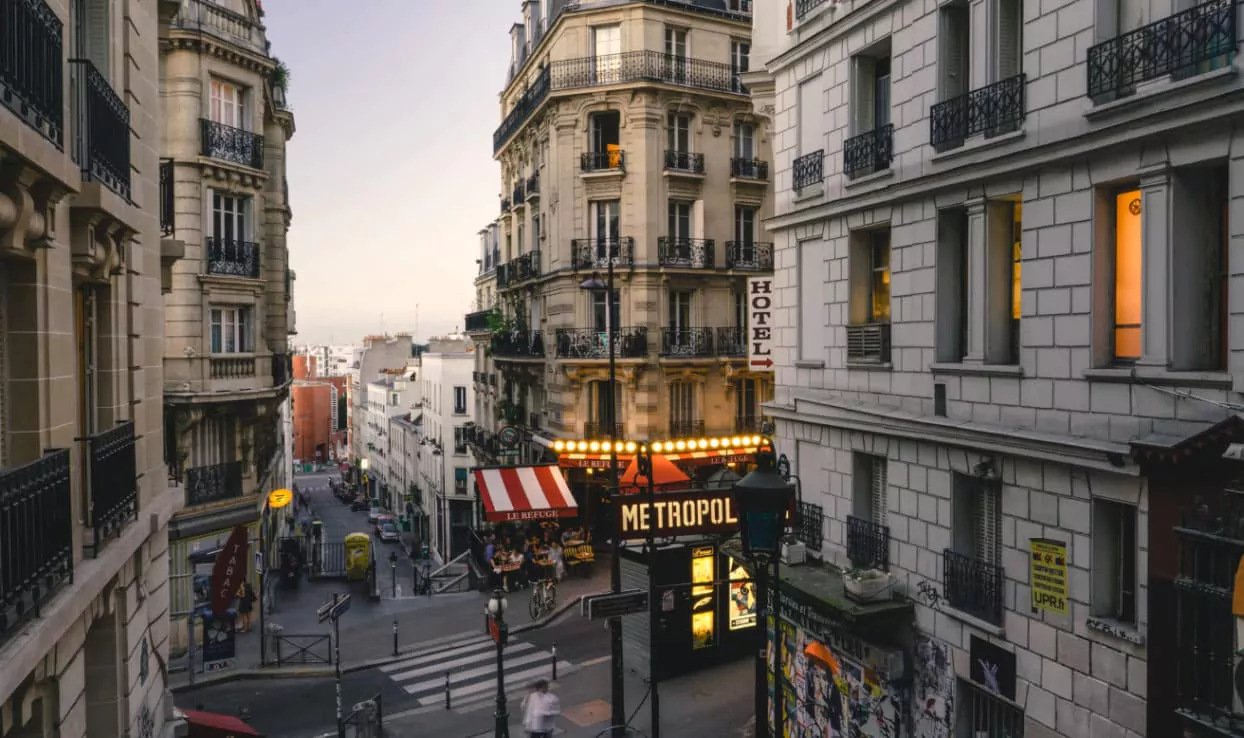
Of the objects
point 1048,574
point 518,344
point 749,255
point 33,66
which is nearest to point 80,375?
point 33,66

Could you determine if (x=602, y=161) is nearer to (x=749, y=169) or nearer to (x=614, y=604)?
(x=749, y=169)

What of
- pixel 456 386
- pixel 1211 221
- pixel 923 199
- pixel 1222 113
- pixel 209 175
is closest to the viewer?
pixel 1222 113

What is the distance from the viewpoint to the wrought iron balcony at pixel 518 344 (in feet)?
121

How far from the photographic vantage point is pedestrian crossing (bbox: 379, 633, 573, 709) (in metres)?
20.9

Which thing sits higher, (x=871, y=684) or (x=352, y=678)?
(x=871, y=684)

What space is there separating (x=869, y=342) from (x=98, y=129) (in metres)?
11.2

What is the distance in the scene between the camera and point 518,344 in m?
38.8

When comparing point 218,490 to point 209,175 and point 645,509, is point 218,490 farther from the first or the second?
point 645,509

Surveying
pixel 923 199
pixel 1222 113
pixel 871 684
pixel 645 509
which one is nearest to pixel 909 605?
pixel 871 684

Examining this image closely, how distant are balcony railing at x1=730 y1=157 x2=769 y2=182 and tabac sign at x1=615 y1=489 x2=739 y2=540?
21858mm

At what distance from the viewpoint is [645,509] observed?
14.8 m

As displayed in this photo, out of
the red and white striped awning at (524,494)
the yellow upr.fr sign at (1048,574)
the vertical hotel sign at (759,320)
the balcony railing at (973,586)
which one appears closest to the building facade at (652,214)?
the red and white striped awning at (524,494)

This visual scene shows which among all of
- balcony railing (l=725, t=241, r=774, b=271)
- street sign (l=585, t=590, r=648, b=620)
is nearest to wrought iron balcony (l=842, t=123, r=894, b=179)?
street sign (l=585, t=590, r=648, b=620)

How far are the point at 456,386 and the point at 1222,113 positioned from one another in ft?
176
